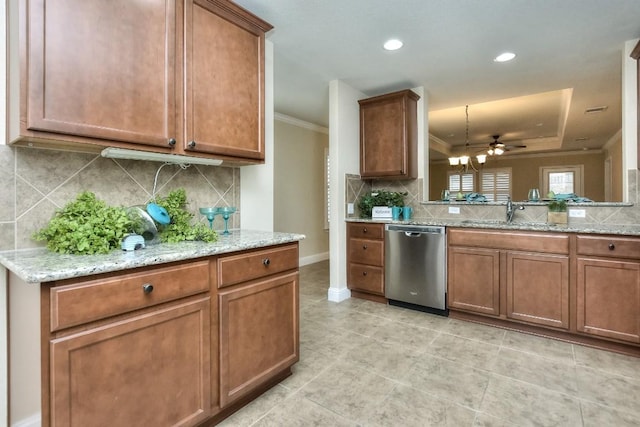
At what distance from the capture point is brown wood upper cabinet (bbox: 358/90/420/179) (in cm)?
368

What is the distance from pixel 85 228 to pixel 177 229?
440 mm

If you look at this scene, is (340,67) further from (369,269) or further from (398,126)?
(369,269)

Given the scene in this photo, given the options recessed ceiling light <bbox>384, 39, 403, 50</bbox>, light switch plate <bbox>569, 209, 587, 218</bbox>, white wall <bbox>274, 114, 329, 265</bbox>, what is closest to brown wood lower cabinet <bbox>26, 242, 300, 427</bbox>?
recessed ceiling light <bbox>384, 39, 403, 50</bbox>

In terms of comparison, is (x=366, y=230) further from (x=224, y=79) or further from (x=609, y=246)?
(x=224, y=79)

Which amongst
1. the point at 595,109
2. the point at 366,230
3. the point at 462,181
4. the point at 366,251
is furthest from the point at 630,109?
the point at 462,181

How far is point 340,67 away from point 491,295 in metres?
2.60

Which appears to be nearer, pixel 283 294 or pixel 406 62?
pixel 283 294

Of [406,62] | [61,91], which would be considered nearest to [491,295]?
[406,62]

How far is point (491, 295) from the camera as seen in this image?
9.60ft

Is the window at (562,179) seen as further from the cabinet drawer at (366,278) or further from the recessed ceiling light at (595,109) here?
the cabinet drawer at (366,278)

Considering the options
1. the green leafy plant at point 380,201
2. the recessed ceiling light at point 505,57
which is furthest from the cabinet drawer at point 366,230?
the recessed ceiling light at point 505,57

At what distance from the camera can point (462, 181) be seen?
9.88 meters

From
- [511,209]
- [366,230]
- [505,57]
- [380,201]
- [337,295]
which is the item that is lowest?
[337,295]

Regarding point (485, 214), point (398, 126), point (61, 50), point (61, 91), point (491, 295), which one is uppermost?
point (398, 126)
